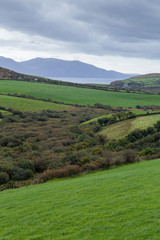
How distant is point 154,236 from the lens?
8930 millimetres

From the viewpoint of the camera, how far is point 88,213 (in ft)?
39.7

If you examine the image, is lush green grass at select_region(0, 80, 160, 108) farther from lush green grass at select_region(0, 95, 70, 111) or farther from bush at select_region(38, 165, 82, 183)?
bush at select_region(38, 165, 82, 183)

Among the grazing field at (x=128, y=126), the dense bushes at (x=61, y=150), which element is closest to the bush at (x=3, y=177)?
the dense bushes at (x=61, y=150)

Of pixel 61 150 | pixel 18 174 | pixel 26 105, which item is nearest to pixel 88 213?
pixel 18 174

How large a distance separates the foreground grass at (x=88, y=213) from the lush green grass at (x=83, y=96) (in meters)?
107

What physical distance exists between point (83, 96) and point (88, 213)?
134 meters

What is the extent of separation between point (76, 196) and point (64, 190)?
2.53 m

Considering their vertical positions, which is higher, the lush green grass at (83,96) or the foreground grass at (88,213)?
the lush green grass at (83,96)

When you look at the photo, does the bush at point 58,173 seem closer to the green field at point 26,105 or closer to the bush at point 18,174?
the bush at point 18,174

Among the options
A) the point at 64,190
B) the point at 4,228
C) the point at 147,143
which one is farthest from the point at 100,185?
the point at 147,143

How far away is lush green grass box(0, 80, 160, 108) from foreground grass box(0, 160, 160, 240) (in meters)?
107

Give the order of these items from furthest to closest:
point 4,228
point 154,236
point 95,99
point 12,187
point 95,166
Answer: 1. point 95,99
2. point 95,166
3. point 12,187
4. point 4,228
5. point 154,236

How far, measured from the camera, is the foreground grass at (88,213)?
388 inches

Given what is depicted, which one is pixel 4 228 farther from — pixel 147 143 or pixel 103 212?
pixel 147 143
